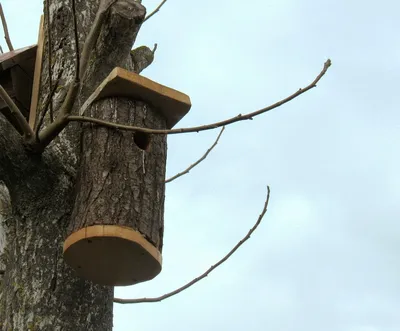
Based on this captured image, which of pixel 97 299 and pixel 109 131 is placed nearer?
pixel 97 299

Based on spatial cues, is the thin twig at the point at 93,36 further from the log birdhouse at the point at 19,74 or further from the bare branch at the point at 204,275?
the bare branch at the point at 204,275

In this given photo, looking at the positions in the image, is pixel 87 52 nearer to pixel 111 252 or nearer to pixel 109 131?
pixel 109 131

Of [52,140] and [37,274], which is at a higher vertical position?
[52,140]

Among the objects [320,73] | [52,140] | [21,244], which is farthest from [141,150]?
[320,73]

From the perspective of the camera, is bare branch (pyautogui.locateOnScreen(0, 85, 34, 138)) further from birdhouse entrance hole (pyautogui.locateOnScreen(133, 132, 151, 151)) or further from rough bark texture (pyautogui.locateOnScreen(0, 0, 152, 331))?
birdhouse entrance hole (pyautogui.locateOnScreen(133, 132, 151, 151))

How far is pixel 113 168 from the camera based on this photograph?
6.77 feet

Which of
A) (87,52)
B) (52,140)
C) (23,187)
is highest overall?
(87,52)

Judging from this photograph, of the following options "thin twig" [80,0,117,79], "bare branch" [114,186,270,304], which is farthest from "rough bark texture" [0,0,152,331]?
"bare branch" [114,186,270,304]

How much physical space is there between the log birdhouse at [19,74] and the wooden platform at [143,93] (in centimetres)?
73

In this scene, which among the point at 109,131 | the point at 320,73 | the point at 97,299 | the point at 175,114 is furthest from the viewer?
the point at 175,114

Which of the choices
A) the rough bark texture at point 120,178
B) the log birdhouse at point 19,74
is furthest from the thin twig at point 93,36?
the log birdhouse at point 19,74

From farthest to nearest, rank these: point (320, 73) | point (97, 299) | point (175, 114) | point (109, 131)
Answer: point (175, 114) < point (109, 131) < point (97, 299) < point (320, 73)

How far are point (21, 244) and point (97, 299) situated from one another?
0.28m

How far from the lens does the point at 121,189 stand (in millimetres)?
2020
